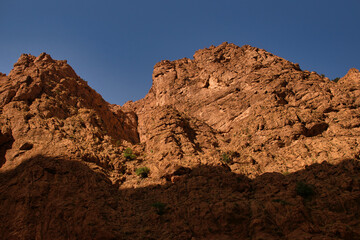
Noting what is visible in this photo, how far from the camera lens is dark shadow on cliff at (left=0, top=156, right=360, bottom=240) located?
15.5 metres

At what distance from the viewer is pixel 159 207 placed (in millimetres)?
18609

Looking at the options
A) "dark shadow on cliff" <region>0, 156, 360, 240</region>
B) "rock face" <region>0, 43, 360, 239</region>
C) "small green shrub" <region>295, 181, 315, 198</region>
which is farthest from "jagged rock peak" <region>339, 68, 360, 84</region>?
"small green shrub" <region>295, 181, 315, 198</region>

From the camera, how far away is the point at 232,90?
131 feet

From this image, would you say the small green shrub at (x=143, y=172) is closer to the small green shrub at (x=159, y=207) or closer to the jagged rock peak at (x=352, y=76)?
the small green shrub at (x=159, y=207)

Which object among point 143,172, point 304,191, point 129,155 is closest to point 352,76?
point 304,191

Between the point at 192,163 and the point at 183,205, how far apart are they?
5.37 meters

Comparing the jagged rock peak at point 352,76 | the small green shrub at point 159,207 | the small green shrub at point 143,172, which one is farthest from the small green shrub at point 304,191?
the jagged rock peak at point 352,76

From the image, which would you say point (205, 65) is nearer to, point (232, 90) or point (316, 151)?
point (232, 90)

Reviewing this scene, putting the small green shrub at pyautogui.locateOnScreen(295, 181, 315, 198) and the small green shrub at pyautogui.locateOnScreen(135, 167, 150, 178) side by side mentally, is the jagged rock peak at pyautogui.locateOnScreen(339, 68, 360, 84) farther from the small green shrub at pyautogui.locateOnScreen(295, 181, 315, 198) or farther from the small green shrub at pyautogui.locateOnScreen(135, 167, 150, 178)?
the small green shrub at pyautogui.locateOnScreen(135, 167, 150, 178)

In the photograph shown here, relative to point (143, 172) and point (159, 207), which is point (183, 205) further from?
point (143, 172)

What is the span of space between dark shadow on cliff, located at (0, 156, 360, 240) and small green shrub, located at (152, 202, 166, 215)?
0.23 ft

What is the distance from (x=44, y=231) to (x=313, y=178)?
64.9 feet

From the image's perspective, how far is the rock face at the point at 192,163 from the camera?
1614 cm

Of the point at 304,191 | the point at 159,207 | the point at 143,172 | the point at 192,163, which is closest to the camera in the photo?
the point at 304,191
